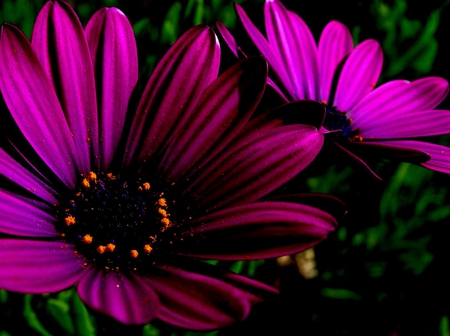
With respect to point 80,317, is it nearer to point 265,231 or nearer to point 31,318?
point 31,318

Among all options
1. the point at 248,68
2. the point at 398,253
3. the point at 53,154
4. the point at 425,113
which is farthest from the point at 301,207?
the point at 398,253

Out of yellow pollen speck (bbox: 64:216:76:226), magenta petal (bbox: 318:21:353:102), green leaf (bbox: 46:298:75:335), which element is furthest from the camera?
magenta petal (bbox: 318:21:353:102)

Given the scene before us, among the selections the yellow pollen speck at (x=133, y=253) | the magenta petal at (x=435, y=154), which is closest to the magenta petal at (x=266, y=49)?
the magenta petal at (x=435, y=154)

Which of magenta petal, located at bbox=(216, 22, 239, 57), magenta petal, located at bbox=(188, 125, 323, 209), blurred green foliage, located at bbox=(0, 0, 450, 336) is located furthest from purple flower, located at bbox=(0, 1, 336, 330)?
blurred green foliage, located at bbox=(0, 0, 450, 336)

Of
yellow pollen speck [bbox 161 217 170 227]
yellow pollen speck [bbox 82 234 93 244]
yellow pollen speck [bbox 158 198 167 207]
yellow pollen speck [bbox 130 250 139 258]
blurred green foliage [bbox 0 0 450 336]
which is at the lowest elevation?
blurred green foliage [bbox 0 0 450 336]

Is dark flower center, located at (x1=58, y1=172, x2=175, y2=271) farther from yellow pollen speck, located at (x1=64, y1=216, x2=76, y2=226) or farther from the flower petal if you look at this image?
the flower petal

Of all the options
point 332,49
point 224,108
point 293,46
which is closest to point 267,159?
point 224,108

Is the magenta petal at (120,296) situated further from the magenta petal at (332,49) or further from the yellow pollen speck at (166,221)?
the magenta petal at (332,49)

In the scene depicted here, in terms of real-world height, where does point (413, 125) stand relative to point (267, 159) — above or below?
below
